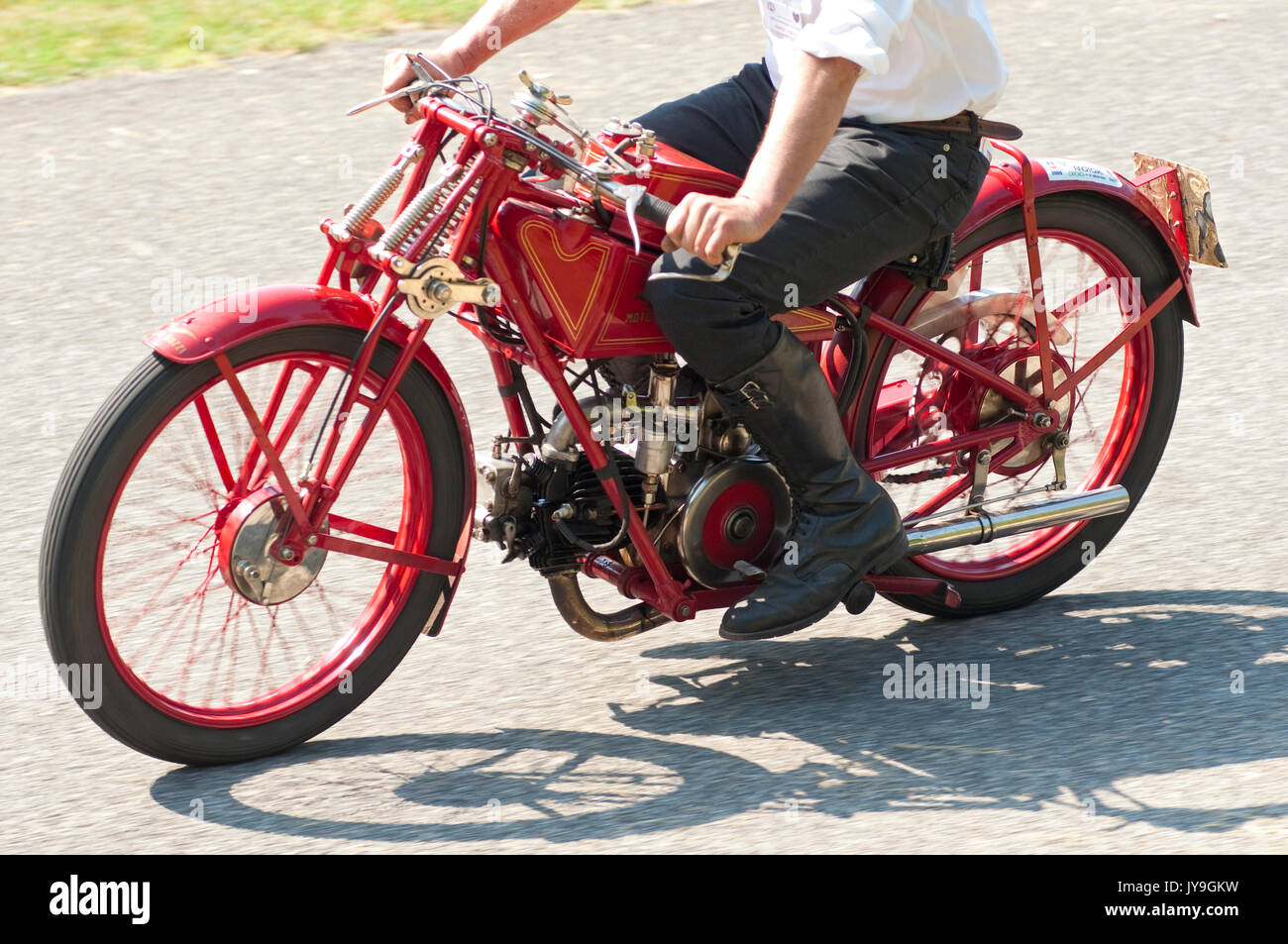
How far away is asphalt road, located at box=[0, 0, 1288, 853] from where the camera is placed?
356 centimetres

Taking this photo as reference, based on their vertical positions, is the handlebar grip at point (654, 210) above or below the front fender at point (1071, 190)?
below

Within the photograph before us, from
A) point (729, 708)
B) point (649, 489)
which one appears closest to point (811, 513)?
point (649, 489)

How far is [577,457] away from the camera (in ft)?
12.9

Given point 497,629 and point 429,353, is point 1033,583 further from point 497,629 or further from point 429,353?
point 429,353

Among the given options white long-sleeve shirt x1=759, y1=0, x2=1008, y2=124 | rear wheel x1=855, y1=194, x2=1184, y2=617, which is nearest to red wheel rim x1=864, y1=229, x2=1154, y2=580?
rear wheel x1=855, y1=194, x2=1184, y2=617

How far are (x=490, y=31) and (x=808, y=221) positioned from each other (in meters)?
0.86

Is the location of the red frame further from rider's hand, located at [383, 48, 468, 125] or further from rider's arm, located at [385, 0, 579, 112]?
rider's arm, located at [385, 0, 579, 112]

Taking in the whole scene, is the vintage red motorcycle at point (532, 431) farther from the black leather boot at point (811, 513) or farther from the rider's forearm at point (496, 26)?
the rider's forearm at point (496, 26)

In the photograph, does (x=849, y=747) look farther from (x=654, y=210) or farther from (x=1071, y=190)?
(x=1071, y=190)

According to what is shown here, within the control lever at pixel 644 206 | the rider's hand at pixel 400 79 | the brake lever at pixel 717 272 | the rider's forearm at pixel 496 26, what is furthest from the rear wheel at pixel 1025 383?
the rider's hand at pixel 400 79

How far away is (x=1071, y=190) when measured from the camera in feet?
14.3

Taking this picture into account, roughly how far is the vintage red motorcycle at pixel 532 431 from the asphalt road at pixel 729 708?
0.17 metres

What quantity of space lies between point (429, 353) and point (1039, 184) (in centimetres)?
151

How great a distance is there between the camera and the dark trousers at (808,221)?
12.1 feet
